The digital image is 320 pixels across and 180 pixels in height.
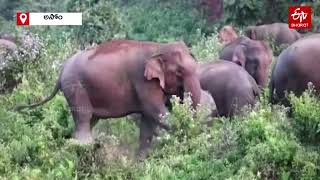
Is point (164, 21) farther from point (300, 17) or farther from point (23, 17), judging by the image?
point (23, 17)

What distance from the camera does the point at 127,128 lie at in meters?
9.29

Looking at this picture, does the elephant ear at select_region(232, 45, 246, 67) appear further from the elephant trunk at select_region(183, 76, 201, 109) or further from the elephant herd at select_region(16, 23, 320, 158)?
the elephant trunk at select_region(183, 76, 201, 109)

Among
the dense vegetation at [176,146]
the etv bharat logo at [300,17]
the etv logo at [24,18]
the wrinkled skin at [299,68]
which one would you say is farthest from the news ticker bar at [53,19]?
the etv bharat logo at [300,17]

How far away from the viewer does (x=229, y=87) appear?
9922mm

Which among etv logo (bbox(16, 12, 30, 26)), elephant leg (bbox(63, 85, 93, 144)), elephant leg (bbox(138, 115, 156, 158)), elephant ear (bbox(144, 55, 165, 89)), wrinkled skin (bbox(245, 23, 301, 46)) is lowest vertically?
elephant leg (bbox(138, 115, 156, 158))

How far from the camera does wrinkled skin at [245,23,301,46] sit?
53.7 ft

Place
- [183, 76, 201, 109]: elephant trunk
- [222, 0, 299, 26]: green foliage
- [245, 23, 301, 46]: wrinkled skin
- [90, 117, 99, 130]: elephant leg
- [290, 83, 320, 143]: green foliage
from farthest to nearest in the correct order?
[222, 0, 299, 26]: green foliage < [245, 23, 301, 46]: wrinkled skin < [90, 117, 99, 130]: elephant leg < [183, 76, 201, 109]: elephant trunk < [290, 83, 320, 143]: green foliage

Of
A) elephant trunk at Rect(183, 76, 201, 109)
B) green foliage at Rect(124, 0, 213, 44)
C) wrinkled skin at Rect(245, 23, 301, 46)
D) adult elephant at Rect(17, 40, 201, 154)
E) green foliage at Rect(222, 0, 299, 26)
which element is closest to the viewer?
adult elephant at Rect(17, 40, 201, 154)

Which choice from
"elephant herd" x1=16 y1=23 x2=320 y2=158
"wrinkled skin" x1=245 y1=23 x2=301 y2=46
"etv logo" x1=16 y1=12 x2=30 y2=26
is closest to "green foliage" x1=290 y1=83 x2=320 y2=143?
"elephant herd" x1=16 y1=23 x2=320 y2=158

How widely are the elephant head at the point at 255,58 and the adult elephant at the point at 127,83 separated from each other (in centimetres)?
275

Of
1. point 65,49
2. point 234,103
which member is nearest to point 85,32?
point 65,49

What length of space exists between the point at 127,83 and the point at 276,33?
351 inches

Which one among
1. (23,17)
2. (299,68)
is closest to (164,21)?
(23,17)

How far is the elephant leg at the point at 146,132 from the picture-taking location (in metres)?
8.59
